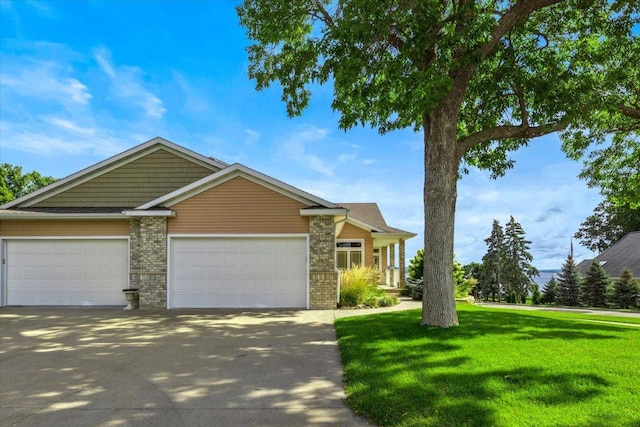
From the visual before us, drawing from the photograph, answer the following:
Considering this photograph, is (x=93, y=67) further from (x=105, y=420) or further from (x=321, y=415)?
(x=321, y=415)

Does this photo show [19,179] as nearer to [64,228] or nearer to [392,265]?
[64,228]

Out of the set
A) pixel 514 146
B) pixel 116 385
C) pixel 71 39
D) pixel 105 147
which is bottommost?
pixel 116 385

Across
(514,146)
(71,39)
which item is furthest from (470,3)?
(71,39)

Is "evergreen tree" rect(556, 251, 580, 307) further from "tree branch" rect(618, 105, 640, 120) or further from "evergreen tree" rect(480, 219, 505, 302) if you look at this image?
"tree branch" rect(618, 105, 640, 120)

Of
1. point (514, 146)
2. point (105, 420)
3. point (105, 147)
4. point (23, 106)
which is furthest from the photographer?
point (105, 147)

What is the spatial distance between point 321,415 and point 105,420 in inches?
91.1

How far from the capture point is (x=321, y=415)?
164 inches

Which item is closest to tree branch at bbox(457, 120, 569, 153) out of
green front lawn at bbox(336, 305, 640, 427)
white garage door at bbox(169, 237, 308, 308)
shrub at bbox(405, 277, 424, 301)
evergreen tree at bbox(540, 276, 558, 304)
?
green front lawn at bbox(336, 305, 640, 427)

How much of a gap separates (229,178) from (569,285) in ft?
75.0

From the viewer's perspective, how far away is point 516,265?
3070 cm

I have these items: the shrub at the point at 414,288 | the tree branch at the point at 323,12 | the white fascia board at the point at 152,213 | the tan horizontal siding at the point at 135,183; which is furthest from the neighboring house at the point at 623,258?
the white fascia board at the point at 152,213

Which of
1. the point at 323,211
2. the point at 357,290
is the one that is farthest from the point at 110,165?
the point at 357,290

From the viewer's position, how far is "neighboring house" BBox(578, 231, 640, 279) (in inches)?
1095

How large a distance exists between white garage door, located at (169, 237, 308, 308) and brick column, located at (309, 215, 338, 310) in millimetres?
287
